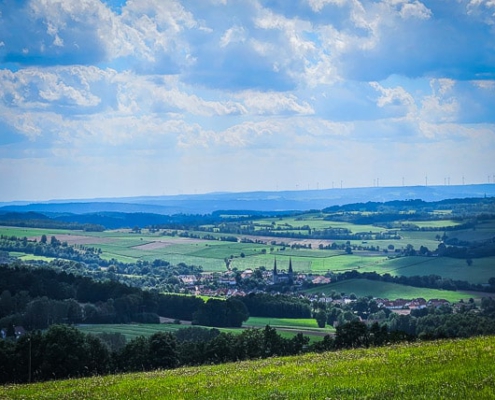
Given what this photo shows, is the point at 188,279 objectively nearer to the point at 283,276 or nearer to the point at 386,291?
the point at 283,276

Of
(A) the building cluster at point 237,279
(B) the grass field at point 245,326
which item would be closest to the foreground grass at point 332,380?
(B) the grass field at point 245,326

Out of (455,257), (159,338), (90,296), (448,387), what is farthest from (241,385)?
(455,257)

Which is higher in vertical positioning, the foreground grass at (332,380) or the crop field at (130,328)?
the foreground grass at (332,380)

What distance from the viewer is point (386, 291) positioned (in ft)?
486

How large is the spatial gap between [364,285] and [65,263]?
89554 millimetres

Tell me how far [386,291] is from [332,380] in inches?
5271

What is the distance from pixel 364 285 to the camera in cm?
15462

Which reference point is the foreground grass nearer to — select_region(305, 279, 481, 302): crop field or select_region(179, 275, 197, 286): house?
select_region(305, 279, 481, 302): crop field

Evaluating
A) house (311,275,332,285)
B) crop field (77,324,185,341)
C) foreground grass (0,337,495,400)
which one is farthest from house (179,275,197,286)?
foreground grass (0,337,495,400)

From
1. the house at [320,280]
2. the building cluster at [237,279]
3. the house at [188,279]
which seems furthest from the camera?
the house at [188,279]

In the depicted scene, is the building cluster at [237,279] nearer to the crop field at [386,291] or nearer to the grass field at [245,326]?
the crop field at [386,291]

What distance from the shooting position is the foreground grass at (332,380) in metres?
15.5

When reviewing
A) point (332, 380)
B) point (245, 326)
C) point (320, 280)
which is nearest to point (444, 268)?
point (320, 280)

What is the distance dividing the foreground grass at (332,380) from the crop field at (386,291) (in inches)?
4455
